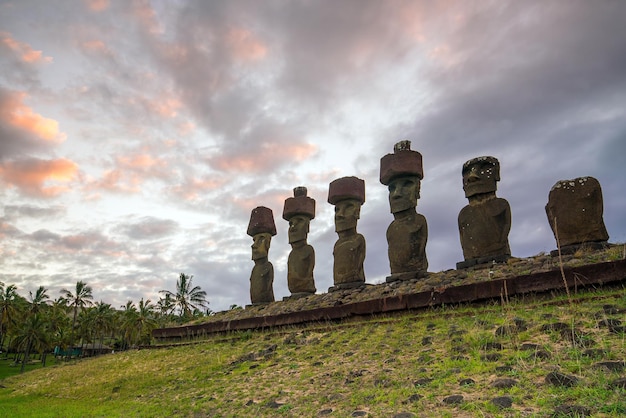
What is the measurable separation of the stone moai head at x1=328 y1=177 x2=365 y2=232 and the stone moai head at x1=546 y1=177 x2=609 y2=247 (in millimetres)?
A: 5538

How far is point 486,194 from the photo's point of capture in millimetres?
10328

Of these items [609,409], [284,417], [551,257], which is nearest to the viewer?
[609,409]

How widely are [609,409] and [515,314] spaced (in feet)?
9.30

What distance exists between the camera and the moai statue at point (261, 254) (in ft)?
51.9

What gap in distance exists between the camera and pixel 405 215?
1172cm

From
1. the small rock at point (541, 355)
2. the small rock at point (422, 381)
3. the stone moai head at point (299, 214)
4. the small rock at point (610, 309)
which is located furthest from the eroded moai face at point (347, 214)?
the small rock at point (541, 355)

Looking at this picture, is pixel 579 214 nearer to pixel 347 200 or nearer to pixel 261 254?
pixel 347 200

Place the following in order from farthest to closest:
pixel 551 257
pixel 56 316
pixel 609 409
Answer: pixel 56 316 < pixel 551 257 < pixel 609 409

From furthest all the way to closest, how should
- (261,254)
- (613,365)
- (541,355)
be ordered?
(261,254) < (541,355) < (613,365)

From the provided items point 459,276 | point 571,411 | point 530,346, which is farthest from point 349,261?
point 571,411

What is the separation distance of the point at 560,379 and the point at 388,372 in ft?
6.44

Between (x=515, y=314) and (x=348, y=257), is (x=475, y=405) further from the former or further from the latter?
(x=348, y=257)

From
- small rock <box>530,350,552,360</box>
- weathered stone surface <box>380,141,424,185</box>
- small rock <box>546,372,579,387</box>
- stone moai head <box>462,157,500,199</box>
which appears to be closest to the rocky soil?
stone moai head <box>462,157,500,199</box>

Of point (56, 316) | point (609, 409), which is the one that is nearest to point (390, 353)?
point (609, 409)
